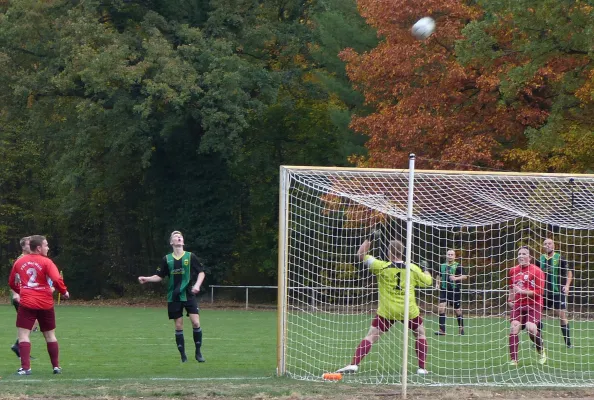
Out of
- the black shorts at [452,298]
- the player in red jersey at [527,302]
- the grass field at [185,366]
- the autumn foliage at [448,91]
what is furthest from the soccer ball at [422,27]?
the player in red jersey at [527,302]

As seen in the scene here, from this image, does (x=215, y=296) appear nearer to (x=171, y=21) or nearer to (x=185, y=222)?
(x=185, y=222)

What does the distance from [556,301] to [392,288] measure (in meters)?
4.08

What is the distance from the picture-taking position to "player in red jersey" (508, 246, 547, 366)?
41.0 feet

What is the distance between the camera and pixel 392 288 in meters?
11.3

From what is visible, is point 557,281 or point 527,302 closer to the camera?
point 527,302

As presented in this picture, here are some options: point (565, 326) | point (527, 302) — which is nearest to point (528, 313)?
point (527, 302)

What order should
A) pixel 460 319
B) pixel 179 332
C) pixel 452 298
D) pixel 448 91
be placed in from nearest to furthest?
pixel 179 332 < pixel 460 319 < pixel 452 298 < pixel 448 91

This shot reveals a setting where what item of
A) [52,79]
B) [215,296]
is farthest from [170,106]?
[215,296]

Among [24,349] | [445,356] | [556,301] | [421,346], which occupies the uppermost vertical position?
[556,301]

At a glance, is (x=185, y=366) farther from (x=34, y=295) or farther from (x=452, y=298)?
(x=452, y=298)

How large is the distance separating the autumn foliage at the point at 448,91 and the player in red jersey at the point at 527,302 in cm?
1350

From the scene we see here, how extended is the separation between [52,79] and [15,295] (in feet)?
63.1

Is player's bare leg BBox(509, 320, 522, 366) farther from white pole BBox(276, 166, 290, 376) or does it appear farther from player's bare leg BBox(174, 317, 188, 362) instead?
player's bare leg BBox(174, 317, 188, 362)

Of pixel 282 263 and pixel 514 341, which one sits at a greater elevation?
pixel 282 263
